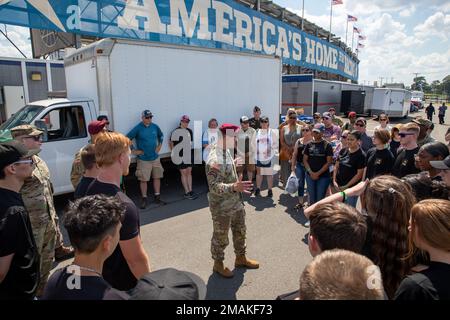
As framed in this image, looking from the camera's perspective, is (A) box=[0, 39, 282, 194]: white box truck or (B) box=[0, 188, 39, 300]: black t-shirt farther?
(A) box=[0, 39, 282, 194]: white box truck

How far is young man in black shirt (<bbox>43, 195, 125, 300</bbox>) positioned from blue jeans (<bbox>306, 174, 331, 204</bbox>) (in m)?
4.51

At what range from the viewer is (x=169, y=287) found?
44.2 inches

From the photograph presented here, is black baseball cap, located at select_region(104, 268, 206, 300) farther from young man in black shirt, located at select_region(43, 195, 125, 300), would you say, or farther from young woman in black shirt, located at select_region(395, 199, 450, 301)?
young woman in black shirt, located at select_region(395, 199, 450, 301)

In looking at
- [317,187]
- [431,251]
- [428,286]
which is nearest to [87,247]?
[428,286]

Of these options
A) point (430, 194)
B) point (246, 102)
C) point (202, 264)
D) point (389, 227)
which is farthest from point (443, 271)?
point (246, 102)

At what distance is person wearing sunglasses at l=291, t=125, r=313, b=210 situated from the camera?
6199 millimetres

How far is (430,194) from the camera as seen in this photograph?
3.02 m

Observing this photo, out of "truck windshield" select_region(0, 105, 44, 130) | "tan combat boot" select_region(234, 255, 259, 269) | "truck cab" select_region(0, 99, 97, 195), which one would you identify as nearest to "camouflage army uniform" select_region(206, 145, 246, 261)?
"tan combat boot" select_region(234, 255, 259, 269)

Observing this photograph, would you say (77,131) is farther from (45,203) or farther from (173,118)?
(45,203)

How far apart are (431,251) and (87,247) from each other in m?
1.86

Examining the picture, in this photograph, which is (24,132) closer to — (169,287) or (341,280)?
(169,287)

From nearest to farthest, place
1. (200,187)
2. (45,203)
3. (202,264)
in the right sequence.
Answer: (45,203)
(202,264)
(200,187)

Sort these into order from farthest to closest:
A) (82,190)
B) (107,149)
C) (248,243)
Result: 1. (248,243)
2. (82,190)
3. (107,149)
